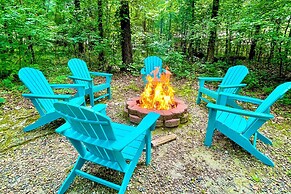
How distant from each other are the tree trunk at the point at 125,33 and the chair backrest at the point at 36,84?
2.98 metres

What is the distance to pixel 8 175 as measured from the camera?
2072mm

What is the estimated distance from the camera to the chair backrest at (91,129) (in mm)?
1436

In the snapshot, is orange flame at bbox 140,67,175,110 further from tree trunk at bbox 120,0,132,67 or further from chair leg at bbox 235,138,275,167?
tree trunk at bbox 120,0,132,67

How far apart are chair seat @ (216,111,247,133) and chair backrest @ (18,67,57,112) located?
95.6 inches

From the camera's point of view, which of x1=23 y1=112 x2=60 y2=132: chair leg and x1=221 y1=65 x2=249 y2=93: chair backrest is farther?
x1=221 y1=65 x2=249 y2=93: chair backrest

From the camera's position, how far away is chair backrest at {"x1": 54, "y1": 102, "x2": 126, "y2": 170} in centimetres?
144

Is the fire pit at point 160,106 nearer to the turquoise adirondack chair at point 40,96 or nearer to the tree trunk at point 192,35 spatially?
the turquoise adirondack chair at point 40,96

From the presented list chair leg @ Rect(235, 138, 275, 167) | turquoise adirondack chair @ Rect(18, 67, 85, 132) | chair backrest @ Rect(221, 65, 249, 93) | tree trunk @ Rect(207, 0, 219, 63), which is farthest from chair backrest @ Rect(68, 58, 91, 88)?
tree trunk @ Rect(207, 0, 219, 63)

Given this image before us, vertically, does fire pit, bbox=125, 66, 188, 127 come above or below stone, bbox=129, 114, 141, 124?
above

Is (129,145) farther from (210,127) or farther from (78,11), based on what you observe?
(78,11)

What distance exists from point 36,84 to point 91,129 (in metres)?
1.97

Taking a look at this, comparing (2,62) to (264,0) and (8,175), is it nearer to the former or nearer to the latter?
(8,175)

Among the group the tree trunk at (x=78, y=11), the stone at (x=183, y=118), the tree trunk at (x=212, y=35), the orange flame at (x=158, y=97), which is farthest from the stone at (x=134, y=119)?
the tree trunk at (x=212, y=35)

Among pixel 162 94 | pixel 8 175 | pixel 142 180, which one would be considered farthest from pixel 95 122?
pixel 162 94
